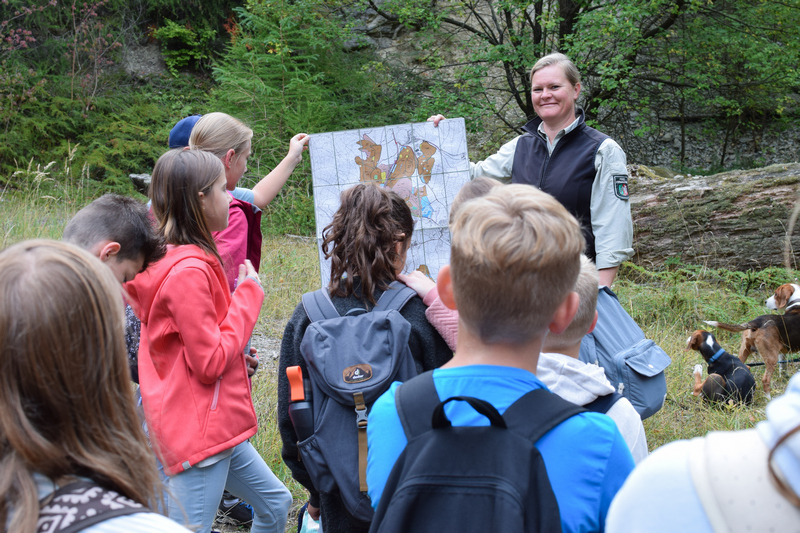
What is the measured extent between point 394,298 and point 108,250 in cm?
87

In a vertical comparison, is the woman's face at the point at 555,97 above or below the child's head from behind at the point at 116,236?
above

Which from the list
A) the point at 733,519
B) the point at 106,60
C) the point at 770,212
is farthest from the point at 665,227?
the point at 106,60

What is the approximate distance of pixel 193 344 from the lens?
170 cm

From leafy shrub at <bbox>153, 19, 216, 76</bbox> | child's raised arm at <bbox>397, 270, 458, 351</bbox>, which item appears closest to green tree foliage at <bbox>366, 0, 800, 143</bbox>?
leafy shrub at <bbox>153, 19, 216, 76</bbox>

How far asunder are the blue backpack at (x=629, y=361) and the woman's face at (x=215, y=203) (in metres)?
1.33

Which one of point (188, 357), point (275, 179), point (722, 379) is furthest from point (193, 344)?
point (722, 379)

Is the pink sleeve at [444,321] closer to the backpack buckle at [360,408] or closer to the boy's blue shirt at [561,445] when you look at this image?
the backpack buckle at [360,408]

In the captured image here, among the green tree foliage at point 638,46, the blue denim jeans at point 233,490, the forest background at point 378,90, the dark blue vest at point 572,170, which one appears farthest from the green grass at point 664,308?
the green tree foliage at point 638,46

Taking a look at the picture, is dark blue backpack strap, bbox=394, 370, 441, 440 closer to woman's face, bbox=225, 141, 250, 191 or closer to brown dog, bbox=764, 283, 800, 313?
woman's face, bbox=225, 141, 250, 191

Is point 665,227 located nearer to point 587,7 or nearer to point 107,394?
point 587,7

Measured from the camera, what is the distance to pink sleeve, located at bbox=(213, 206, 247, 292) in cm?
248

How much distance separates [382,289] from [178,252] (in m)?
0.65

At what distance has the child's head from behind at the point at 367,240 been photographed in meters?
1.85

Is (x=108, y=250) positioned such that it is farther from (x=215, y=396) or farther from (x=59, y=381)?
(x=59, y=381)
